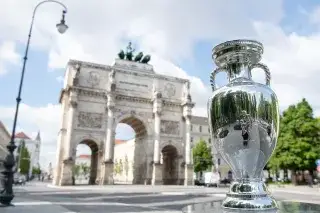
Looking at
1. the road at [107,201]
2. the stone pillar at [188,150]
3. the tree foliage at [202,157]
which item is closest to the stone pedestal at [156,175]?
the stone pillar at [188,150]

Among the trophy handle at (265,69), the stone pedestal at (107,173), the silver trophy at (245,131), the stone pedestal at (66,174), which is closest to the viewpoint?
the silver trophy at (245,131)

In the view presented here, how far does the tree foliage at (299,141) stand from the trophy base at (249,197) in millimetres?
38888

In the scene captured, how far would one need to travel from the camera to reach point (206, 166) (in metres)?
59.5

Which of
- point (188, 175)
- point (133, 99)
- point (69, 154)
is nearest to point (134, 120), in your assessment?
point (133, 99)

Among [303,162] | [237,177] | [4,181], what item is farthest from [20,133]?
[237,177]

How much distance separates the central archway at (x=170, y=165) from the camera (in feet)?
140

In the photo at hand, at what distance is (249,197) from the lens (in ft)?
12.8

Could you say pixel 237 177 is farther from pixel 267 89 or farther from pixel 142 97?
pixel 142 97

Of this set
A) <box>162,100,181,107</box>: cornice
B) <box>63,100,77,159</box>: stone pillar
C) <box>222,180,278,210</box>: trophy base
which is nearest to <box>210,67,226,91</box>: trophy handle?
<box>222,180,278,210</box>: trophy base

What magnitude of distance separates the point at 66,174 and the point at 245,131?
33.2 metres

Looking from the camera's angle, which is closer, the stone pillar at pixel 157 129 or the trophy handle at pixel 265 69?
the trophy handle at pixel 265 69

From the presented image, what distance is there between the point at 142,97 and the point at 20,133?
362 feet

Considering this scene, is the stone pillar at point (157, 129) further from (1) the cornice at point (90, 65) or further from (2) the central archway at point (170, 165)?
(1) the cornice at point (90, 65)

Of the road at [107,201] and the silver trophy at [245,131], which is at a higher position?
the silver trophy at [245,131]
